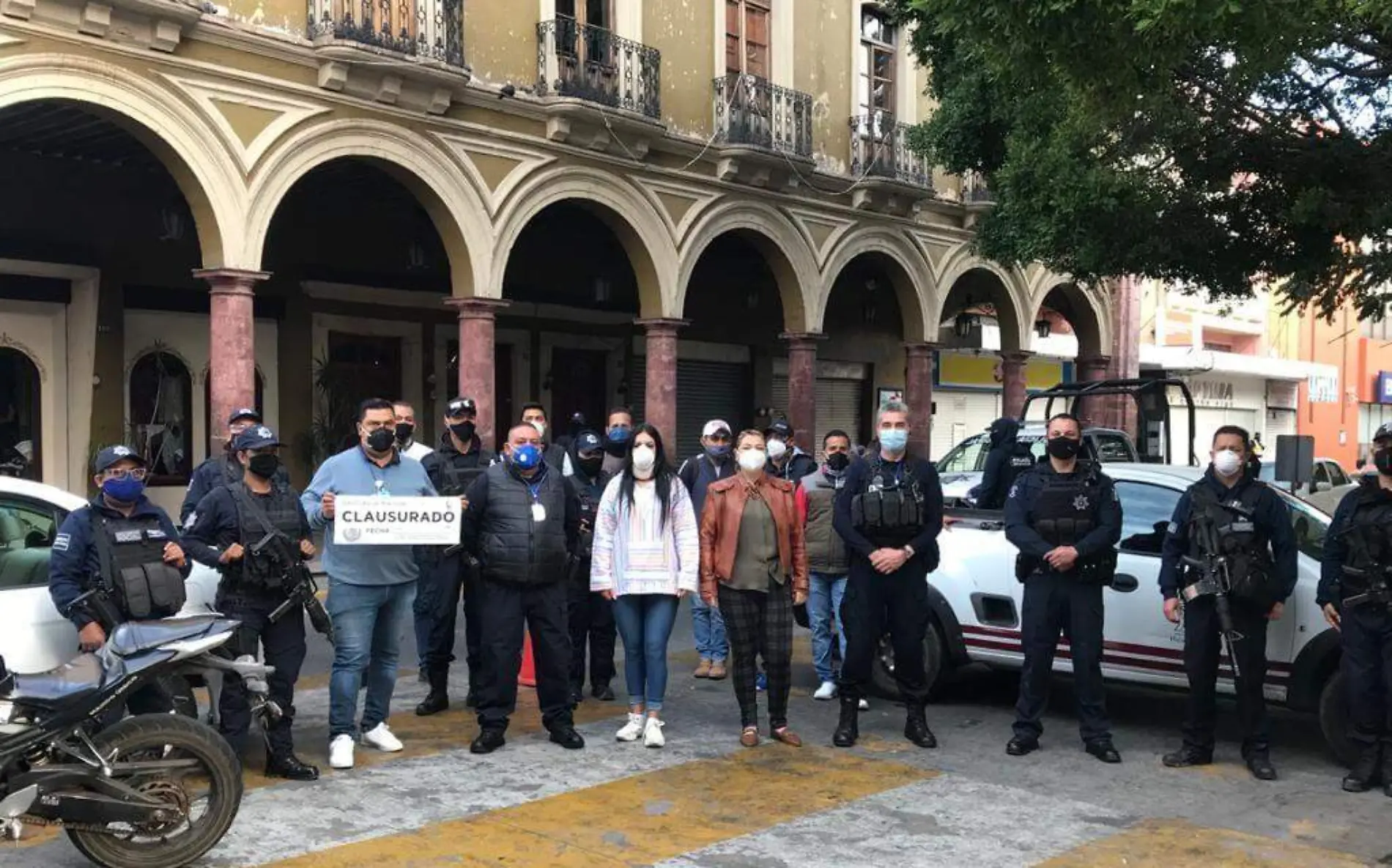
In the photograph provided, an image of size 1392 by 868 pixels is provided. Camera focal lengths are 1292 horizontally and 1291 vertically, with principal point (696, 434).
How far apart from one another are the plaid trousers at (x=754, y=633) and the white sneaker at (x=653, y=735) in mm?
476

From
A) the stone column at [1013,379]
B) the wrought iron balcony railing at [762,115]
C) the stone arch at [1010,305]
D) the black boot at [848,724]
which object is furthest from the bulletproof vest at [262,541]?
the stone column at [1013,379]

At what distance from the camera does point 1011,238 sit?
1520 centimetres

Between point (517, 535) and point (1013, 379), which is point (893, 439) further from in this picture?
point (1013, 379)

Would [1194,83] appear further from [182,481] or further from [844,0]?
[182,481]

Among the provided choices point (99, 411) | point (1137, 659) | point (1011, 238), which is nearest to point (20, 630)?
point (1137, 659)

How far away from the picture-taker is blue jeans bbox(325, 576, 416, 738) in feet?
21.3

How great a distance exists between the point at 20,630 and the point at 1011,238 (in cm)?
1199

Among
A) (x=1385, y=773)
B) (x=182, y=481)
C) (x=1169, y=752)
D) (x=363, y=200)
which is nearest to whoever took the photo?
(x=1385, y=773)

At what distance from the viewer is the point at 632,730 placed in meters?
7.16

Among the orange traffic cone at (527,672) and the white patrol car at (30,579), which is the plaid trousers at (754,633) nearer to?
the orange traffic cone at (527,672)

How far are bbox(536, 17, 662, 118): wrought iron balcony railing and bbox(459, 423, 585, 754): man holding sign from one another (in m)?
10.1

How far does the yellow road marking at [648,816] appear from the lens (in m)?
5.25

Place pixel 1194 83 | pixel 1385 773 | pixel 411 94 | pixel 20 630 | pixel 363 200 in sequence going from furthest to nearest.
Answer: pixel 363 200 < pixel 411 94 < pixel 1194 83 < pixel 1385 773 < pixel 20 630

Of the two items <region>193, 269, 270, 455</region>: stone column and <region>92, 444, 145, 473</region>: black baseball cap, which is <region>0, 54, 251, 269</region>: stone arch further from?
<region>92, 444, 145, 473</region>: black baseball cap
